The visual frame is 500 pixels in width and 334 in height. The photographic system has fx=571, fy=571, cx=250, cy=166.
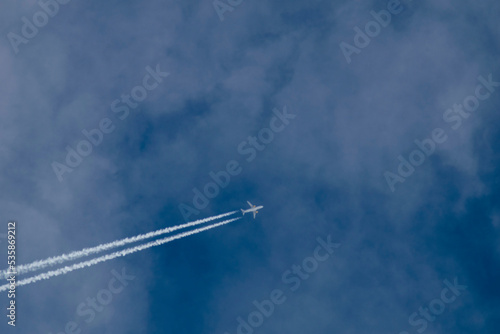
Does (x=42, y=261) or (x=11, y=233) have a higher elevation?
(x=11, y=233)

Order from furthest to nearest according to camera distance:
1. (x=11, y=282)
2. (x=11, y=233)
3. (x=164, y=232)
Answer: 1. (x=164, y=232)
2. (x=11, y=233)
3. (x=11, y=282)

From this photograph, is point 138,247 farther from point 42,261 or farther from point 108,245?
point 42,261

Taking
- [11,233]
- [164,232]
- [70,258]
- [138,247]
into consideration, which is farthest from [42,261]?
[164,232]

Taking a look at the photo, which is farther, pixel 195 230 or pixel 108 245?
pixel 195 230

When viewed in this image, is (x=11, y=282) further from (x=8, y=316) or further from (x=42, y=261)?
(x=8, y=316)

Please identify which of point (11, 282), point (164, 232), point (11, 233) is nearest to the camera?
point (11, 282)

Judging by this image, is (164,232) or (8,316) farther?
(164,232)

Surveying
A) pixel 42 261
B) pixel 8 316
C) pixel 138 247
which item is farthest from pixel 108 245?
pixel 8 316

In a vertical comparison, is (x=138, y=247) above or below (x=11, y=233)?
below
